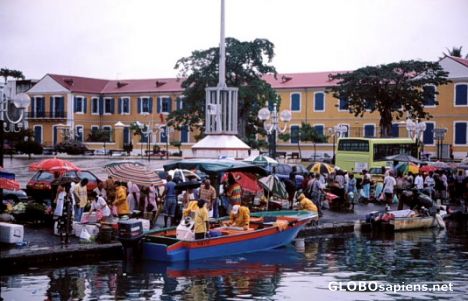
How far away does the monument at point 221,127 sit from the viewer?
36.0 m

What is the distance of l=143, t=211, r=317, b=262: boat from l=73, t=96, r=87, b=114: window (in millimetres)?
59158

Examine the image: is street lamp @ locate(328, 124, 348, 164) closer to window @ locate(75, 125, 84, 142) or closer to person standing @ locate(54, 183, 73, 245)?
window @ locate(75, 125, 84, 142)

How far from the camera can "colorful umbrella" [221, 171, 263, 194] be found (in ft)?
86.8

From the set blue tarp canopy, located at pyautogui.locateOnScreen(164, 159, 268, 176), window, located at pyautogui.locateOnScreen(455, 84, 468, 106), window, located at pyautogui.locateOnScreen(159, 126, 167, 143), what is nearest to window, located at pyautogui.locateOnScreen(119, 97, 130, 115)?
window, located at pyautogui.locateOnScreen(159, 126, 167, 143)

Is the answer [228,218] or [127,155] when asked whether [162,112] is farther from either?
[228,218]

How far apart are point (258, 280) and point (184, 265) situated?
2.41m

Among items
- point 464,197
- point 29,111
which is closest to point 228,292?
point 464,197

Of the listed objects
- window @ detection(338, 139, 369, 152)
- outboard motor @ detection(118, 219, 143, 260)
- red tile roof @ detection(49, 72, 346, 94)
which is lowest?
outboard motor @ detection(118, 219, 143, 260)

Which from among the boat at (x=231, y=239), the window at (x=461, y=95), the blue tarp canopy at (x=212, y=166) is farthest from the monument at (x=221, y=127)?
the window at (x=461, y=95)

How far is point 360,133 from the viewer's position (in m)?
67.4

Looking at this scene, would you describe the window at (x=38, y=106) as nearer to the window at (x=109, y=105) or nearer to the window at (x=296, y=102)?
the window at (x=109, y=105)

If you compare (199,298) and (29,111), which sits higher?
(29,111)

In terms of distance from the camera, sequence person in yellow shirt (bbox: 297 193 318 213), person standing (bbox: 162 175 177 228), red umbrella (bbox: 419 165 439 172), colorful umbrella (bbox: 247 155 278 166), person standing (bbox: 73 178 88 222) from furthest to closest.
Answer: red umbrella (bbox: 419 165 439 172), colorful umbrella (bbox: 247 155 278 166), person in yellow shirt (bbox: 297 193 318 213), person standing (bbox: 162 175 177 228), person standing (bbox: 73 178 88 222)

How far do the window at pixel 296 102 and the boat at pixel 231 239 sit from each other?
46781 millimetres
